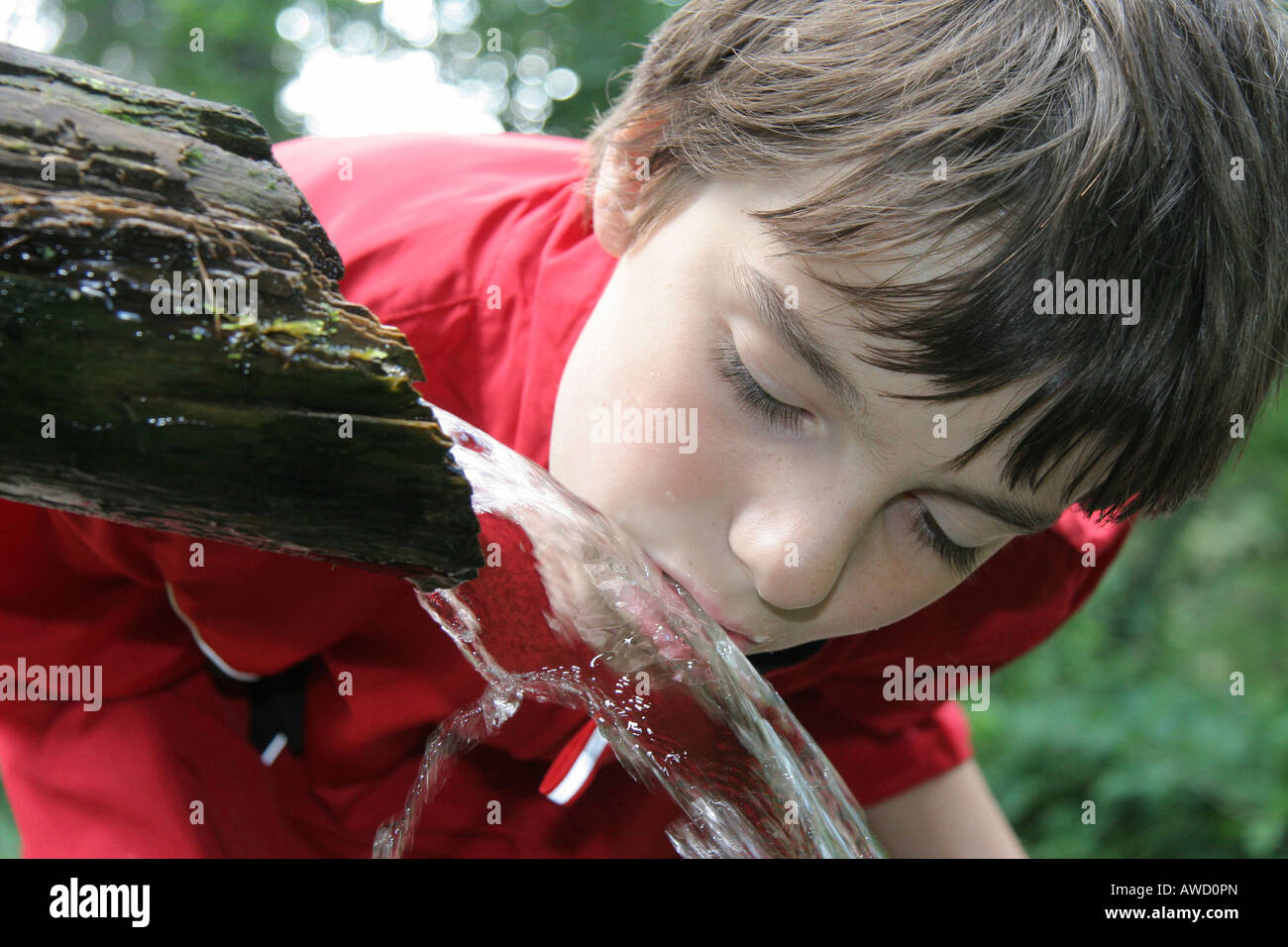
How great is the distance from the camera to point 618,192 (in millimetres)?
1297

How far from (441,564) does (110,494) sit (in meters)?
0.24

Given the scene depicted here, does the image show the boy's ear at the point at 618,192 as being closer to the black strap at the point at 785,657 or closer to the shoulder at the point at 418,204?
the shoulder at the point at 418,204

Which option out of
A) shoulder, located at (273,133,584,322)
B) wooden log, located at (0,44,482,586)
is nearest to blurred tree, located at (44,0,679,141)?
shoulder, located at (273,133,584,322)

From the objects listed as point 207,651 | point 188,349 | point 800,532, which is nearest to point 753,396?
point 800,532

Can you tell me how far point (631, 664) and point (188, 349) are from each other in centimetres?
58

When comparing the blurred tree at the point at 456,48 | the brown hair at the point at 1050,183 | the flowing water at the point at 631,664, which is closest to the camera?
the brown hair at the point at 1050,183

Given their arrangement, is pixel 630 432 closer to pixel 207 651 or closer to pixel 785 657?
pixel 785 657

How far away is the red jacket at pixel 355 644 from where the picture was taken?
4.35ft

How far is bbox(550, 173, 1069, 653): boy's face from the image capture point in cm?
102

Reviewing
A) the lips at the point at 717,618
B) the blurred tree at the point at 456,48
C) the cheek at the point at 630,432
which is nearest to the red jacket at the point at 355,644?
the cheek at the point at 630,432

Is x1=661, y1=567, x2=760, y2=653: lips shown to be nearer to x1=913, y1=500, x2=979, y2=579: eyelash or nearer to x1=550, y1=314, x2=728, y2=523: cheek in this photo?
x1=550, y1=314, x2=728, y2=523: cheek

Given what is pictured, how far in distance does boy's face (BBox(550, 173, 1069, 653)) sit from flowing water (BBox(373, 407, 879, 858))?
0.16 feet

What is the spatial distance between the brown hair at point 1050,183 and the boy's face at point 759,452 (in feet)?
0.10
